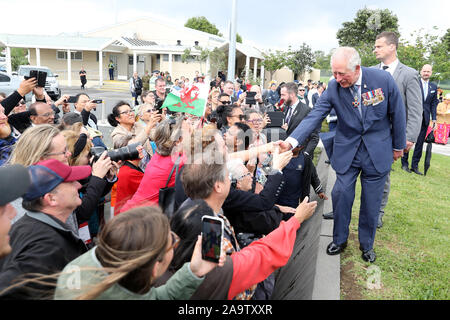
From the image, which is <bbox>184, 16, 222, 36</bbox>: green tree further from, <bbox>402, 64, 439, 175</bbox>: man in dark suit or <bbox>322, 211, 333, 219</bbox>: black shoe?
<bbox>322, 211, 333, 219</bbox>: black shoe

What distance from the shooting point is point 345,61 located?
302 centimetres

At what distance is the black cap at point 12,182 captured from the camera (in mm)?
1347

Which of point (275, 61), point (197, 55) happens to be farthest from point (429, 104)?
point (275, 61)

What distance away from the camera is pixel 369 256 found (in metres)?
3.31

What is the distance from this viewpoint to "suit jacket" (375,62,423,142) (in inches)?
150

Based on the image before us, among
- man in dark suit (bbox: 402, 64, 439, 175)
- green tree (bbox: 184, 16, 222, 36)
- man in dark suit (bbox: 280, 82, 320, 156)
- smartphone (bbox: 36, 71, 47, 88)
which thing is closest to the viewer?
smartphone (bbox: 36, 71, 47, 88)

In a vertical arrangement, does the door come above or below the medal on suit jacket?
above

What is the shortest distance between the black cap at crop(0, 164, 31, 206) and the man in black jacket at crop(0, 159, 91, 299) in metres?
0.32

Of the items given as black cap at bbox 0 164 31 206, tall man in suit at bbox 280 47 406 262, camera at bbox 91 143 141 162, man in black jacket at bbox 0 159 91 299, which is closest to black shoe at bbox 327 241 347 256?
tall man in suit at bbox 280 47 406 262

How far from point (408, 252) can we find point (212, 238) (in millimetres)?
2998

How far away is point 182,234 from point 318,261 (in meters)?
1.72

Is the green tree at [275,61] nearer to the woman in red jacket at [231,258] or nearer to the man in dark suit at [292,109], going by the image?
the man in dark suit at [292,109]
